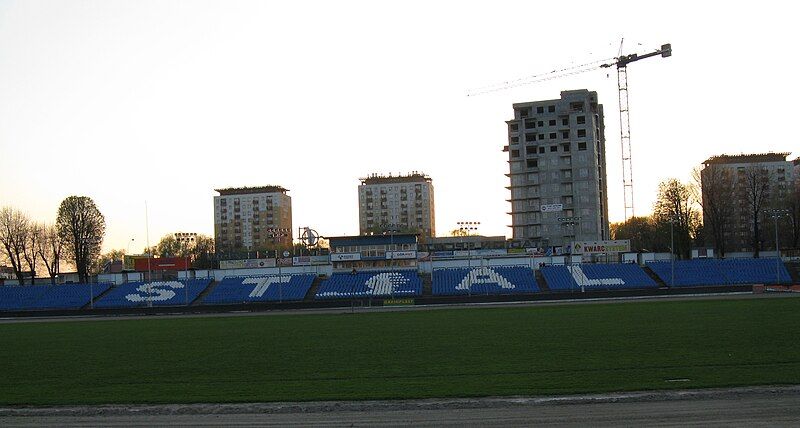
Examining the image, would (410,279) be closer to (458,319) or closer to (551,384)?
(458,319)

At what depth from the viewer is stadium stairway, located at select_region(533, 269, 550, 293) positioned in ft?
262

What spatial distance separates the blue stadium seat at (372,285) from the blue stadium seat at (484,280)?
2.88m

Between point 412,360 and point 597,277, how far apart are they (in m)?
61.0

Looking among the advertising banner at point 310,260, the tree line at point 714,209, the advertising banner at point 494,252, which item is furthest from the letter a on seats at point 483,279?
the tree line at point 714,209

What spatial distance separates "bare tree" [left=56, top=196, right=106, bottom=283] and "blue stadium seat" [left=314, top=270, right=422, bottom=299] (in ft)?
127

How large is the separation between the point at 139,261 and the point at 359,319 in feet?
199

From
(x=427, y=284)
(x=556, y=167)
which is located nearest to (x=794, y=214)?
(x=556, y=167)

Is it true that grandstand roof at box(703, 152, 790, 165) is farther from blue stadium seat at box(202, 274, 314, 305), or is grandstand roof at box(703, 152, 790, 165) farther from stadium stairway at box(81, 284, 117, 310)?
stadium stairway at box(81, 284, 117, 310)

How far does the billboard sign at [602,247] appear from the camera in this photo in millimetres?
85938

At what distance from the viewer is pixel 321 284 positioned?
8644 centimetres

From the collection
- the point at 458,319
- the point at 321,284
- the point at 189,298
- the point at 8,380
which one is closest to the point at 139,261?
the point at 189,298

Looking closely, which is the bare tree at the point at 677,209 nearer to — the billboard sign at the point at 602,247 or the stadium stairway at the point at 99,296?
the billboard sign at the point at 602,247

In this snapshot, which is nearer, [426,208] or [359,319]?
[359,319]

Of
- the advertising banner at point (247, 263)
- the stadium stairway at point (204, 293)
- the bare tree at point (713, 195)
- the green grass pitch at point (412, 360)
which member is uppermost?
the bare tree at point (713, 195)
